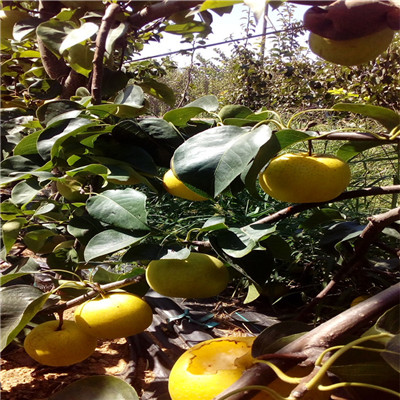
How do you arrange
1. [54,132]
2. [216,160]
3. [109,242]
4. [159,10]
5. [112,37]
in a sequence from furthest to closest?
1. [159,10]
2. [112,37]
3. [54,132]
4. [109,242]
5. [216,160]

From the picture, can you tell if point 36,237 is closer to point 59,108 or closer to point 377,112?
point 59,108

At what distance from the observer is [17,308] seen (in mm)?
713

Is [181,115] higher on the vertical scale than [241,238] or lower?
higher

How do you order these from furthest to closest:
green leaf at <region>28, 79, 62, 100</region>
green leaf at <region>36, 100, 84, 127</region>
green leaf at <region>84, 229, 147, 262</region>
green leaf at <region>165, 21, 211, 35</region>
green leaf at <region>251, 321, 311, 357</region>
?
green leaf at <region>28, 79, 62, 100</region> → green leaf at <region>165, 21, 211, 35</region> → green leaf at <region>36, 100, 84, 127</region> → green leaf at <region>84, 229, 147, 262</region> → green leaf at <region>251, 321, 311, 357</region>

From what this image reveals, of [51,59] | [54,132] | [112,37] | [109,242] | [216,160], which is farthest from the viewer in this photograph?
[51,59]

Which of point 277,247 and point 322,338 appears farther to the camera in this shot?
point 277,247

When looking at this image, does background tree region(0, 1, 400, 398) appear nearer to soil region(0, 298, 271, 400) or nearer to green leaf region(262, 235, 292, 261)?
green leaf region(262, 235, 292, 261)

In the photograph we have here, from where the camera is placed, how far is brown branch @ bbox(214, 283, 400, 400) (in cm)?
34

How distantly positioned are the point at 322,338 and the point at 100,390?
0.32m

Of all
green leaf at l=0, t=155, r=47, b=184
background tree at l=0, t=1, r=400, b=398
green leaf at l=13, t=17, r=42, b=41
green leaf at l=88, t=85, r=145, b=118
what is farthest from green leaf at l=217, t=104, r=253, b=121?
green leaf at l=13, t=17, r=42, b=41

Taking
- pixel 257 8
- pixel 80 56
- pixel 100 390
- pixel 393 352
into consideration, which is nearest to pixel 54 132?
pixel 80 56

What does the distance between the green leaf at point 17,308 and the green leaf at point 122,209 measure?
0.17 meters

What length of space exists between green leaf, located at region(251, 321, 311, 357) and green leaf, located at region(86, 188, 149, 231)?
0.25 metres

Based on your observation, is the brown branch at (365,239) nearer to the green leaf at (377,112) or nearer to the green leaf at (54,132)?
the green leaf at (377,112)
